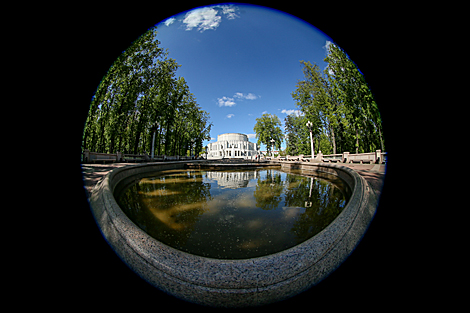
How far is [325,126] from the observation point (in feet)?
48.0

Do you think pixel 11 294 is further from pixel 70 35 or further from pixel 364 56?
pixel 364 56

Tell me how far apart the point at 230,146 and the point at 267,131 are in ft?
128

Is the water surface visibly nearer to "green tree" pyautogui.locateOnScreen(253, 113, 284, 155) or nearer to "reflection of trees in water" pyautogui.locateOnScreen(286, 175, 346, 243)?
"reflection of trees in water" pyautogui.locateOnScreen(286, 175, 346, 243)

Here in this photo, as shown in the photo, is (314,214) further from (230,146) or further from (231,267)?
(230,146)

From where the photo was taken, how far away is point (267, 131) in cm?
1403

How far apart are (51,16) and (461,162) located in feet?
11.9

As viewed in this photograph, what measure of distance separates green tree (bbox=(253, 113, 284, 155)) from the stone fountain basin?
12.6m

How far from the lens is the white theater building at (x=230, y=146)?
5169 centimetres

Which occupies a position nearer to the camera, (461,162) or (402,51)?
(461,162)

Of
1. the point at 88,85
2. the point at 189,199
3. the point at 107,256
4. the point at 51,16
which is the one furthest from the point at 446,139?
the point at 189,199

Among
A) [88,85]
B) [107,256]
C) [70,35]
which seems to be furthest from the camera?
[88,85]

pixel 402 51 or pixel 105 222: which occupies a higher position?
pixel 402 51

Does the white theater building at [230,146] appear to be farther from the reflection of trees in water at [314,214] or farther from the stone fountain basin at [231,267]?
the stone fountain basin at [231,267]

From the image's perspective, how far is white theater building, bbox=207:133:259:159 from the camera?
51688 mm
